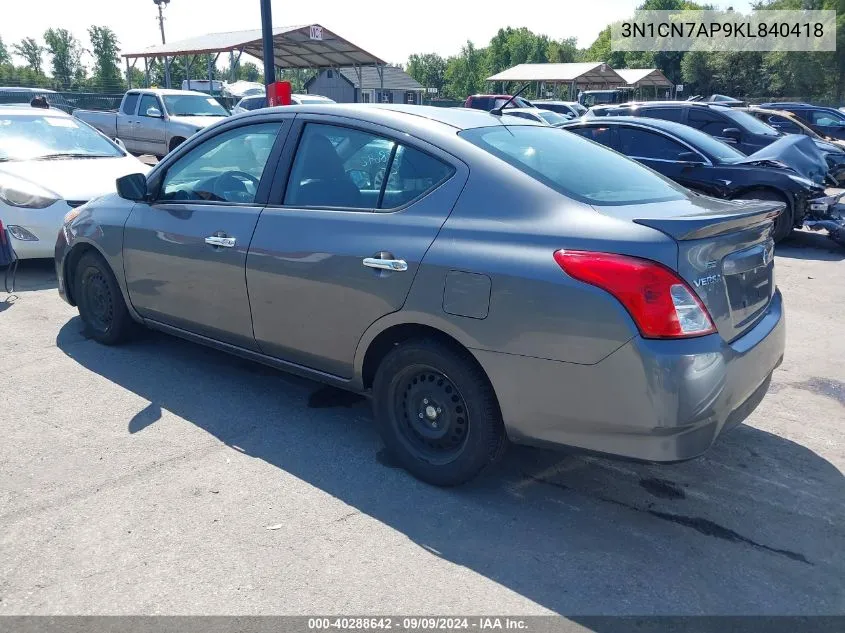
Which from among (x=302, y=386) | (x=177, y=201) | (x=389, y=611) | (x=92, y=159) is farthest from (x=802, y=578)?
(x=92, y=159)

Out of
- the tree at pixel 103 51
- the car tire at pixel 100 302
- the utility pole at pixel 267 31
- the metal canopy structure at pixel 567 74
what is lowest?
the car tire at pixel 100 302

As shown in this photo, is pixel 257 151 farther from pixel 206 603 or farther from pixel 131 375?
pixel 206 603

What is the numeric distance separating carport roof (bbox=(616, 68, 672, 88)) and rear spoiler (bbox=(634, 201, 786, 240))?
50817mm

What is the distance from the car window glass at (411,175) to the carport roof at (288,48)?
19.8 metres

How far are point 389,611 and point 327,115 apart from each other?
251cm

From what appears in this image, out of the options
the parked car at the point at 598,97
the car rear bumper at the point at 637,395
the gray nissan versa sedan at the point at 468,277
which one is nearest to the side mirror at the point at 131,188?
the gray nissan versa sedan at the point at 468,277

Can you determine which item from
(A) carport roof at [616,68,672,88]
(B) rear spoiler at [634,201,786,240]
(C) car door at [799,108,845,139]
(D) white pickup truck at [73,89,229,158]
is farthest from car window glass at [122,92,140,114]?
(A) carport roof at [616,68,672,88]

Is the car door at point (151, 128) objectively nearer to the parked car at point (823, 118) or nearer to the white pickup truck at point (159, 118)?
the white pickup truck at point (159, 118)

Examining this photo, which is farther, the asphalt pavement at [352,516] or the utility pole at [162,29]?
the utility pole at [162,29]

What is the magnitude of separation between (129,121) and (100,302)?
1255cm

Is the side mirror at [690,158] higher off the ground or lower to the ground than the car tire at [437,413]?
higher

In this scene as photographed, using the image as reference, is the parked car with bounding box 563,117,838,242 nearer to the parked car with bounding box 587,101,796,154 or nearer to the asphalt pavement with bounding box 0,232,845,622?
the parked car with bounding box 587,101,796,154

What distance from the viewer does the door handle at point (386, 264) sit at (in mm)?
3285

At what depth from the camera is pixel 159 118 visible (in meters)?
15.5
